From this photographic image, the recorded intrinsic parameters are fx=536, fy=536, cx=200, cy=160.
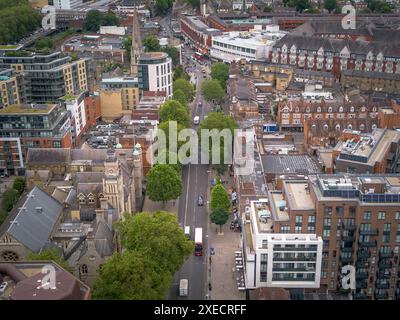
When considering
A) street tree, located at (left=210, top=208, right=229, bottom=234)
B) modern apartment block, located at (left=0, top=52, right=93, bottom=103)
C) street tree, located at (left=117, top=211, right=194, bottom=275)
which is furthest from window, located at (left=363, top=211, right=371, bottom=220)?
modern apartment block, located at (left=0, top=52, right=93, bottom=103)

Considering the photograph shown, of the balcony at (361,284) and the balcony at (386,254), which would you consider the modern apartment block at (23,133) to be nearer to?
the balcony at (361,284)

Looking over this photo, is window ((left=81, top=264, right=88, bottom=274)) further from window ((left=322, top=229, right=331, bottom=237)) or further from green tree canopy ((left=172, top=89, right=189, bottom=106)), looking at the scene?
green tree canopy ((left=172, top=89, right=189, bottom=106))

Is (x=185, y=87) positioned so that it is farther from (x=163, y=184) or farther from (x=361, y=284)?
(x=361, y=284)

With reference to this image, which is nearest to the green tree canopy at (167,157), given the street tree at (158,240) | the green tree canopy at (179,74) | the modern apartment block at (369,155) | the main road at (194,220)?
the main road at (194,220)

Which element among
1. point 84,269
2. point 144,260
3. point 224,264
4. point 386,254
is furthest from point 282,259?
point 84,269

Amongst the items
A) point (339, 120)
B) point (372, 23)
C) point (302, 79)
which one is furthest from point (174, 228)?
point (372, 23)

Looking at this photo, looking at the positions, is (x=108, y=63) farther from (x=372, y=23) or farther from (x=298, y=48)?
(x=372, y=23)
